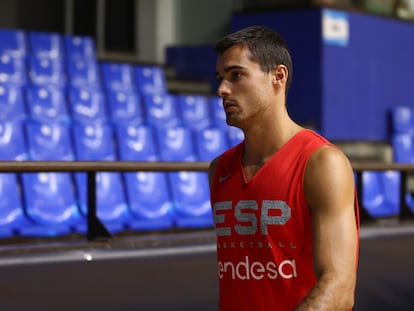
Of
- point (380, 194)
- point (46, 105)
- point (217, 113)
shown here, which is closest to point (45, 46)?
point (46, 105)

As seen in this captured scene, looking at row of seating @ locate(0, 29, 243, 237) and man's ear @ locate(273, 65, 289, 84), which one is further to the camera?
row of seating @ locate(0, 29, 243, 237)

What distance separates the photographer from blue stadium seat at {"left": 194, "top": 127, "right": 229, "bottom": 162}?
8141mm

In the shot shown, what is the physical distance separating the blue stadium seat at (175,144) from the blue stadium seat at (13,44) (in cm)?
180

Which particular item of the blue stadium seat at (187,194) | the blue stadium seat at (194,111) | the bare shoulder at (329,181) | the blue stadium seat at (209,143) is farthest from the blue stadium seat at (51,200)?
the bare shoulder at (329,181)

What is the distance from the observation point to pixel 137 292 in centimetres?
462

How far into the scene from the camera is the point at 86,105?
8.27m

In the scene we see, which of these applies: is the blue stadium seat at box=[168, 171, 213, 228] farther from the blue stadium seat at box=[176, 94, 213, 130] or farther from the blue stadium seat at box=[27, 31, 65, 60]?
the blue stadium seat at box=[27, 31, 65, 60]

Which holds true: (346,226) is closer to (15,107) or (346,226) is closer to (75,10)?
(15,107)

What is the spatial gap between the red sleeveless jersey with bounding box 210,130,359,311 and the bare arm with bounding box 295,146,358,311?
43 mm

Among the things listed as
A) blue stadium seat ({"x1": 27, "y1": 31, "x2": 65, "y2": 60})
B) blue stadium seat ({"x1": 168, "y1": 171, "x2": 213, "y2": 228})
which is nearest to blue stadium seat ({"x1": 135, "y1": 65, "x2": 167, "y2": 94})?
blue stadium seat ({"x1": 27, "y1": 31, "x2": 65, "y2": 60})

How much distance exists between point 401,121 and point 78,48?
3.92 metres

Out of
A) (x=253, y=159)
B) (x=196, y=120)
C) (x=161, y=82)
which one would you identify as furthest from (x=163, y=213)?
(x=253, y=159)

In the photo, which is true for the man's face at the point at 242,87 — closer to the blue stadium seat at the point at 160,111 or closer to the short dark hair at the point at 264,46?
the short dark hair at the point at 264,46

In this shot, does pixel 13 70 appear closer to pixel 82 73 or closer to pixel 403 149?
pixel 82 73
